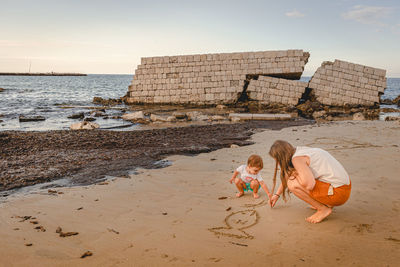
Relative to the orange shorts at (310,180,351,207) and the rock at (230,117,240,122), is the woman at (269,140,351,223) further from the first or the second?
the rock at (230,117,240,122)

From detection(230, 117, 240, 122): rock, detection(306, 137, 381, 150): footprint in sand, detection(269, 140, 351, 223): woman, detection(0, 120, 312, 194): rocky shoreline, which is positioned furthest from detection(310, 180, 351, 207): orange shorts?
detection(230, 117, 240, 122): rock

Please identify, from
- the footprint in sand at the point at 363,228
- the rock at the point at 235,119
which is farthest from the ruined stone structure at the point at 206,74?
the footprint in sand at the point at 363,228

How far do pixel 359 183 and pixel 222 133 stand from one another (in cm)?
564

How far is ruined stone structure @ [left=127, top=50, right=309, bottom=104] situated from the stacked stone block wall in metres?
0.72

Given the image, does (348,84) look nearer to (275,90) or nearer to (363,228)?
(275,90)

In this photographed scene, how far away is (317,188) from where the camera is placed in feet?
10.3

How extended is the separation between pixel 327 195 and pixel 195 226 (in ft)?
4.33

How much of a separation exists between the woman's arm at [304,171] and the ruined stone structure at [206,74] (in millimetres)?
16309

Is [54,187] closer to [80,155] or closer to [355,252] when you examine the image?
[80,155]

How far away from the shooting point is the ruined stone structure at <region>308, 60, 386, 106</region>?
58.4ft

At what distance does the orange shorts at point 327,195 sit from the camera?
Result: 10.1 feet

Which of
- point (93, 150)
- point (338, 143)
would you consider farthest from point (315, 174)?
point (93, 150)

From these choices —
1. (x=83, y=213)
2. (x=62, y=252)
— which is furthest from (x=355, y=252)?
(x=83, y=213)

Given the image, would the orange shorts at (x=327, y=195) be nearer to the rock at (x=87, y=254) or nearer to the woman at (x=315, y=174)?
the woman at (x=315, y=174)
